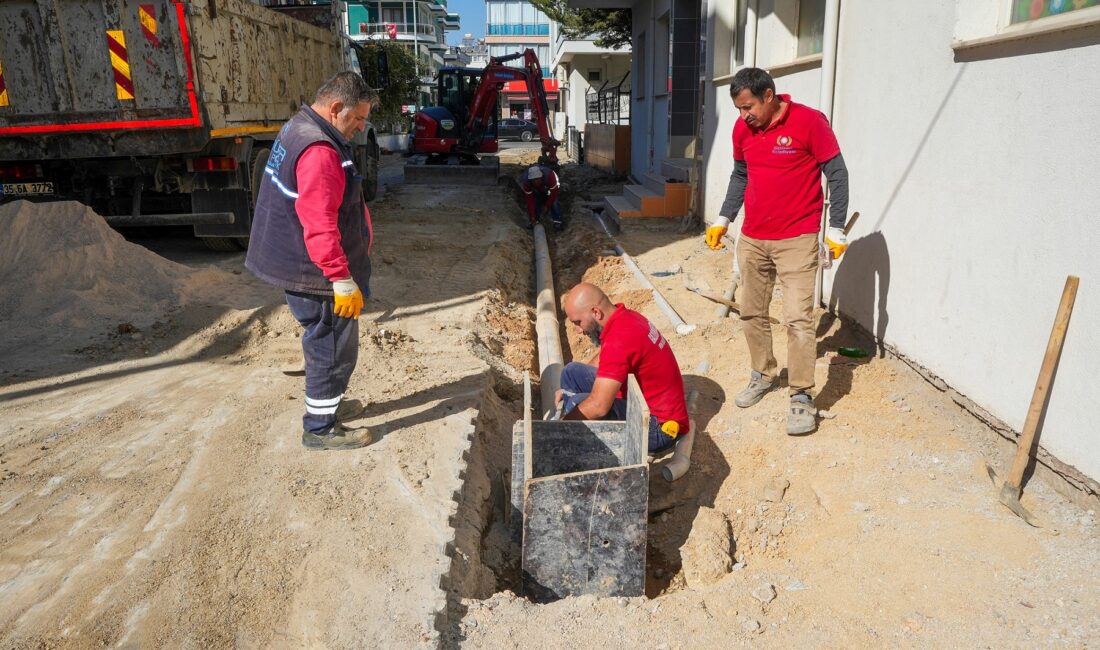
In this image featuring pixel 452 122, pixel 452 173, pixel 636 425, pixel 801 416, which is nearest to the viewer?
pixel 636 425

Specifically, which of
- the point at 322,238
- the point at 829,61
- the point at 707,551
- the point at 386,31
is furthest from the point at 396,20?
the point at 707,551

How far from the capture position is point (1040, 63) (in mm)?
3365

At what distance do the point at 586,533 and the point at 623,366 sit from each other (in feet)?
2.89

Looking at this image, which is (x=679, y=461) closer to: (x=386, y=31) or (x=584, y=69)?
(x=584, y=69)

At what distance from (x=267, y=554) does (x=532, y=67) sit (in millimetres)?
13804

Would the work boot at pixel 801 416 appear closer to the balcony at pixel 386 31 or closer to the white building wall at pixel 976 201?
the white building wall at pixel 976 201

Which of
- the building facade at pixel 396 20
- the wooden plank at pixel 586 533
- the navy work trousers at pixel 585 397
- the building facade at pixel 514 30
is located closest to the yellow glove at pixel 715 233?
the navy work trousers at pixel 585 397

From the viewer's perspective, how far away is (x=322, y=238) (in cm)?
349

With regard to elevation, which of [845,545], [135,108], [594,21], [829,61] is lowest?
[845,545]

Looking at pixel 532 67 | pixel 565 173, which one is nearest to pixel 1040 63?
pixel 532 67

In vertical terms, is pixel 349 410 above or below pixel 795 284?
below

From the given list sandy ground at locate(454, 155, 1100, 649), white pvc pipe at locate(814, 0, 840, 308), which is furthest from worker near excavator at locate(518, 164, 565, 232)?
sandy ground at locate(454, 155, 1100, 649)

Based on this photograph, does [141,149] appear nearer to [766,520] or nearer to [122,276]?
[122,276]

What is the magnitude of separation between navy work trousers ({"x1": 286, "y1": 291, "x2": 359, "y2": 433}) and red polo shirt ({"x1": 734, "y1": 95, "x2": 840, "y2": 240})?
7.88ft
